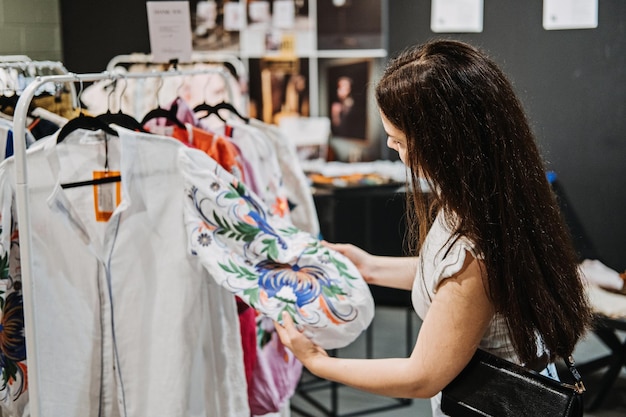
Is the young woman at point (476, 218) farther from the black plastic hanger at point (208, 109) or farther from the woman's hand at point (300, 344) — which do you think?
the black plastic hanger at point (208, 109)

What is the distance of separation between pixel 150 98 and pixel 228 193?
2306 millimetres

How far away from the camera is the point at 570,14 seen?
3721 mm

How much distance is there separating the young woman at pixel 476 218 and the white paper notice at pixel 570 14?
7.90 feet

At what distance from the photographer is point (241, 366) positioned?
6.30 ft

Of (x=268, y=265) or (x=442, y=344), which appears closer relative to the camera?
(x=442, y=344)

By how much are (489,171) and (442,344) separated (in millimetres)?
342

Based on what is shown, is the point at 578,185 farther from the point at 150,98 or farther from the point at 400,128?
the point at 400,128

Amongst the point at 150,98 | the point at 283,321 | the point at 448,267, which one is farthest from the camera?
the point at 150,98

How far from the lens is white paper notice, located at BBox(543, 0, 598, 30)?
360cm

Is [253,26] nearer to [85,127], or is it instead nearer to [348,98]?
[348,98]

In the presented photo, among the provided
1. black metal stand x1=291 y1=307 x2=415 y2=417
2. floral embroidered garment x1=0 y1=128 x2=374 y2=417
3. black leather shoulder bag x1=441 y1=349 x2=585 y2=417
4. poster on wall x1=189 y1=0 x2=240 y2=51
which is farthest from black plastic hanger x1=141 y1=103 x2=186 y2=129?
poster on wall x1=189 y1=0 x2=240 y2=51

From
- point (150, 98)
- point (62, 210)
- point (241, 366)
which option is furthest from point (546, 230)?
point (150, 98)

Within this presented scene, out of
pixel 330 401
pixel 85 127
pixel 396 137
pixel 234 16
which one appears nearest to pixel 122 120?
pixel 85 127

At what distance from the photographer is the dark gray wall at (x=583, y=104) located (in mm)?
3520
